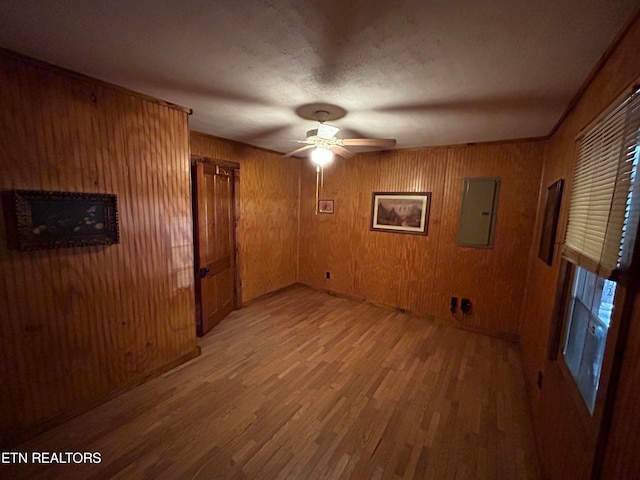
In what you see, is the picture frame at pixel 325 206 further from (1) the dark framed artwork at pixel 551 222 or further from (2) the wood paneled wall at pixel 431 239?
(1) the dark framed artwork at pixel 551 222

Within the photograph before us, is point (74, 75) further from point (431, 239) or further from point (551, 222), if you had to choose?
point (431, 239)

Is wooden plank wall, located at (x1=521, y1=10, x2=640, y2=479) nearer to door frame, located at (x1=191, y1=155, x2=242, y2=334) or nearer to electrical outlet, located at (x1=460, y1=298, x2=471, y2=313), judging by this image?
electrical outlet, located at (x1=460, y1=298, x2=471, y2=313)

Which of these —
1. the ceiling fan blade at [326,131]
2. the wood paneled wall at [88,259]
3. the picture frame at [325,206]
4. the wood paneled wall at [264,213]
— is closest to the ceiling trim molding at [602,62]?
the ceiling fan blade at [326,131]

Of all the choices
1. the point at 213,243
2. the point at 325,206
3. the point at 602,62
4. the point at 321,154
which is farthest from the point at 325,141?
the point at 325,206

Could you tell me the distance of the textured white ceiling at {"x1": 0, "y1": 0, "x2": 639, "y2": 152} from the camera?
1.10m

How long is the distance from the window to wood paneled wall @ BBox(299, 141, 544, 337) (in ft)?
5.26

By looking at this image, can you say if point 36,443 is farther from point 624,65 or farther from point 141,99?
point 624,65

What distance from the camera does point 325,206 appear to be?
452 centimetres

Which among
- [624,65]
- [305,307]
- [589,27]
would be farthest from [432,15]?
[305,307]

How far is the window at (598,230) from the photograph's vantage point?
3.14ft

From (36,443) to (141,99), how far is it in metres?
2.54

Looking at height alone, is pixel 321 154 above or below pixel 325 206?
above

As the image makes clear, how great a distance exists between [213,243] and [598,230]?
3.32 meters

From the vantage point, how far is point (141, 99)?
80.4 inches
